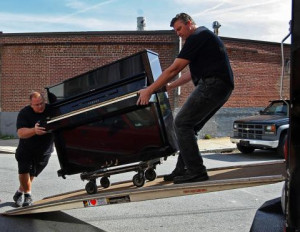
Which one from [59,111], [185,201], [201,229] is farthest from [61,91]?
[185,201]

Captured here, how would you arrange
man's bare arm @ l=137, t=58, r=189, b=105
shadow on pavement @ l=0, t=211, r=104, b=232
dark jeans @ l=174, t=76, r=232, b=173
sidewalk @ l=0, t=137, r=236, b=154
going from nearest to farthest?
man's bare arm @ l=137, t=58, r=189, b=105, dark jeans @ l=174, t=76, r=232, b=173, shadow on pavement @ l=0, t=211, r=104, b=232, sidewalk @ l=0, t=137, r=236, b=154

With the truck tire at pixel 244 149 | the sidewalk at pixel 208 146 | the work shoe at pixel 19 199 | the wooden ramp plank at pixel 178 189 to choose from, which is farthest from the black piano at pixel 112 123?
the sidewalk at pixel 208 146

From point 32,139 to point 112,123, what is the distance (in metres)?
1.98

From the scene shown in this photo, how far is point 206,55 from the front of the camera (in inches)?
134

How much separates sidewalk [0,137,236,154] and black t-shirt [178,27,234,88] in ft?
34.6

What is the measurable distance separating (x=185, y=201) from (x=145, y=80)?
10.0 ft

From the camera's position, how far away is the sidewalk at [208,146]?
1385 cm

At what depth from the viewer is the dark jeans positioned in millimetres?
3398

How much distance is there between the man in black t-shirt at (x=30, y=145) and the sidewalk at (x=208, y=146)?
26.2ft

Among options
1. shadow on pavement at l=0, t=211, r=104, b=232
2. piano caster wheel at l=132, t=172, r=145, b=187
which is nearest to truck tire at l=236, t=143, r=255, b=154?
piano caster wheel at l=132, t=172, r=145, b=187

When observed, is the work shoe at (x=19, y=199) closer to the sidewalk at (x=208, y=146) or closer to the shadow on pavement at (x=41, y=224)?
the shadow on pavement at (x=41, y=224)

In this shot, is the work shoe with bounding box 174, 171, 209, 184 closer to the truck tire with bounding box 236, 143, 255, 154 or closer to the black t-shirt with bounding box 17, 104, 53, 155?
the black t-shirt with bounding box 17, 104, 53, 155

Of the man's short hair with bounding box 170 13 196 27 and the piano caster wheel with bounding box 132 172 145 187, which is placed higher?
the man's short hair with bounding box 170 13 196 27

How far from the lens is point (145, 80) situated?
382 cm
